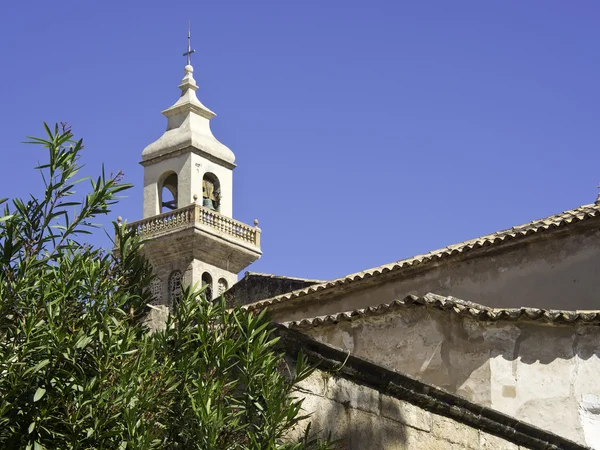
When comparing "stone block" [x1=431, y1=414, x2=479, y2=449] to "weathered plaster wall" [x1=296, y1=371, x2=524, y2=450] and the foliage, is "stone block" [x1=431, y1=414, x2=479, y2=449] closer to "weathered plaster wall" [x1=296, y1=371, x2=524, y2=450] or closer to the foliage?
"weathered plaster wall" [x1=296, y1=371, x2=524, y2=450]

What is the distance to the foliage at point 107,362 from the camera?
284 inches

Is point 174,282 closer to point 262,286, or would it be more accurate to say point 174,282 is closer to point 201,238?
point 201,238

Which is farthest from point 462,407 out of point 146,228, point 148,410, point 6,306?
point 146,228

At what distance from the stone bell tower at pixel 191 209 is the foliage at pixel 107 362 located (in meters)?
32.6

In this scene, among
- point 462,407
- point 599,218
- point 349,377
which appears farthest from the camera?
point 599,218

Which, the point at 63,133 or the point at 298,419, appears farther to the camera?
the point at 63,133

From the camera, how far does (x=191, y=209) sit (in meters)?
42.2

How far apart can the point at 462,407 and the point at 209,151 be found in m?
34.8

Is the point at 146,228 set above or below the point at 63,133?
above

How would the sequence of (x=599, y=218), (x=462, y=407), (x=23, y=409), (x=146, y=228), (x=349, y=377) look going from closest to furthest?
(x=23, y=409) → (x=349, y=377) → (x=462, y=407) → (x=599, y=218) → (x=146, y=228)

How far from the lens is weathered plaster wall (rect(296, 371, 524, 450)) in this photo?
8.62 metres

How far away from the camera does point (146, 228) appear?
42.9 m

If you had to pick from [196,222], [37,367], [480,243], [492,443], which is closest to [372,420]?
[492,443]

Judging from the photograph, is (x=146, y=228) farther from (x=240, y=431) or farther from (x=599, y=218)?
(x=240, y=431)
